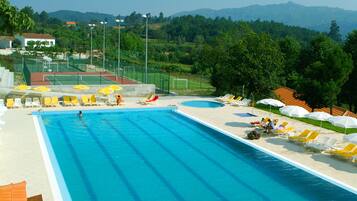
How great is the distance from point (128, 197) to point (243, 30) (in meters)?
33.0

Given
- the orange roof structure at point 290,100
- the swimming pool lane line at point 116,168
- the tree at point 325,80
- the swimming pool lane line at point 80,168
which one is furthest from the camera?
the orange roof structure at point 290,100

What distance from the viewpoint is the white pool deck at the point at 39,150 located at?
11953mm

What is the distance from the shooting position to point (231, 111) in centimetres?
2353

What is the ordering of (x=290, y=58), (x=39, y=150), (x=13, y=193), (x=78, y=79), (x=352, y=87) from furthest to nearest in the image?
1. (x=290, y=58)
2. (x=78, y=79)
3. (x=352, y=87)
4. (x=39, y=150)
5. (x=13, y=193)

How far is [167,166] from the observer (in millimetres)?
14148

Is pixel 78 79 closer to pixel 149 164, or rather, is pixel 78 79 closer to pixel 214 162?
pixel 149 164

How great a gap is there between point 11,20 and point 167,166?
786 cm

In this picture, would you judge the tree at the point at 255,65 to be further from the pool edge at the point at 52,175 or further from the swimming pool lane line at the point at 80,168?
the pool edge at the point at 52,175

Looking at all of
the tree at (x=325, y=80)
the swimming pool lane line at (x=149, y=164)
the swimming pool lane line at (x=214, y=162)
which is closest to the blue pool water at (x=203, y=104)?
the swimming pool lane line at (x=214, y=162)

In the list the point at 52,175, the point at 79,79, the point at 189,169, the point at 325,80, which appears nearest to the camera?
the point at 52,175

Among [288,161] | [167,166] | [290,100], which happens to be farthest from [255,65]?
[167,166]

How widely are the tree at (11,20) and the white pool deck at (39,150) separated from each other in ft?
13.7

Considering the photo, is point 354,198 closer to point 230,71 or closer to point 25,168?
point 25,168

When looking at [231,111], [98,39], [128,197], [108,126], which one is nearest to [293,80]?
[231,111]
